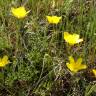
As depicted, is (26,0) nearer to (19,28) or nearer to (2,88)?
(19,28)

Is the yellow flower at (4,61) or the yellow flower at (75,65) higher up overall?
the yellow flower at (4,61)

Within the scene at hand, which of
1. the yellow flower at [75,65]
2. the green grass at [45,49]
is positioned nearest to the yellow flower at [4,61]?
the green grass at [45,49]

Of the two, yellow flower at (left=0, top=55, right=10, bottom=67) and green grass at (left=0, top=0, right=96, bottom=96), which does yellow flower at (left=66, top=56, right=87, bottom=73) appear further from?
yellow flower at (left=0, top=55, right=10, bottom=67)

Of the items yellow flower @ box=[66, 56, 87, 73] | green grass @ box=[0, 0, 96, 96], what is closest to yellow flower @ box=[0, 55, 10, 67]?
green grass @ box=[0, 0, 96, 96]

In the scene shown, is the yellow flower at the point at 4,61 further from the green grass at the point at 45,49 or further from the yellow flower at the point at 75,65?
the yellow flower at the point at 75,65

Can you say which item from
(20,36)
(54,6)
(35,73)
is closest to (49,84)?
(35,73)
